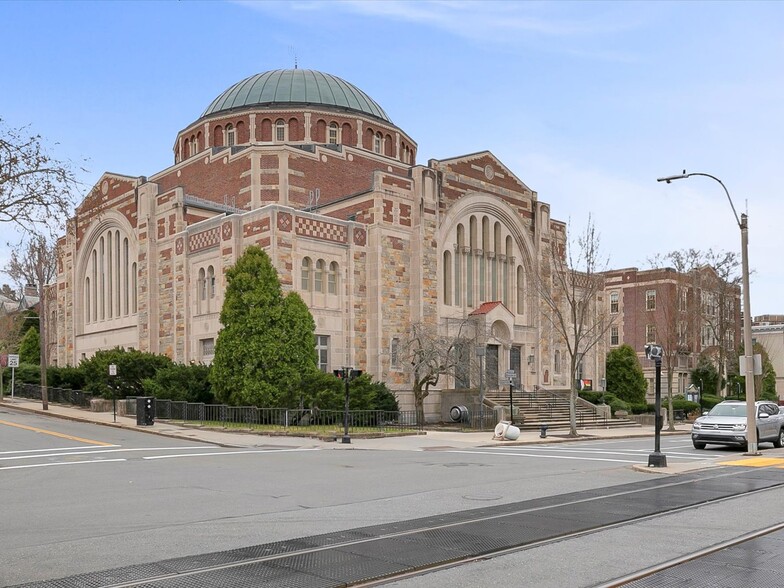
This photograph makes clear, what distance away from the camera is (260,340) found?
35.3m

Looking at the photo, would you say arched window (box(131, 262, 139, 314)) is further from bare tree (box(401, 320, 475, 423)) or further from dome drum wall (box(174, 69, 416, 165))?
bare tree (box(401, 320, 475, 423))

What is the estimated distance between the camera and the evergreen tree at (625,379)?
2212 inches

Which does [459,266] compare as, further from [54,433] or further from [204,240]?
[54,433]

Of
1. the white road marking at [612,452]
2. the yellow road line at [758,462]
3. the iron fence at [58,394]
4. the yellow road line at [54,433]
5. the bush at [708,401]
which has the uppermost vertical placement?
the iron fence at [58,394]

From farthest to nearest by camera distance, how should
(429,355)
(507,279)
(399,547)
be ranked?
(507,279) < (429,355) < (399,547)

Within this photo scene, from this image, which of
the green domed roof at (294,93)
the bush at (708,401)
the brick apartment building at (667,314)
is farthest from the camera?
the brick apartment building at (667,314)

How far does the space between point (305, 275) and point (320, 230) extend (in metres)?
2.36

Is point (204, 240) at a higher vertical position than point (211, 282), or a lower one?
higher

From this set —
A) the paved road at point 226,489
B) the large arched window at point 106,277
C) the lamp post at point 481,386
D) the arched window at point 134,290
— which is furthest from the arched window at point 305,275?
the large arched window at point 106,277

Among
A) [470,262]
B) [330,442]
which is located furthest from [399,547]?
[470,262]

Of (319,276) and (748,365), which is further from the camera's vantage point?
(319,276)

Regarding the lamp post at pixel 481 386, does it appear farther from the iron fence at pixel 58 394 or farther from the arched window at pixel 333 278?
the iron fence at pixel 58 394

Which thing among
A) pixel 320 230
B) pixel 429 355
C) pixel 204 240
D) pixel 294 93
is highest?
pixel 294 93

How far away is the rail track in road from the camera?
796 centimetres
